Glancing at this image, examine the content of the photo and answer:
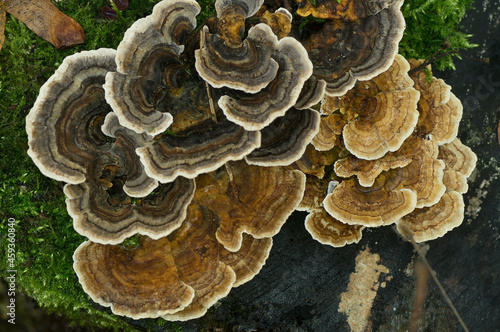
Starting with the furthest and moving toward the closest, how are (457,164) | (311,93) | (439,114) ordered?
(457,164)
(439,114)
(311,93)

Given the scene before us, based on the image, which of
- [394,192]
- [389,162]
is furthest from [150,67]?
[394,192]

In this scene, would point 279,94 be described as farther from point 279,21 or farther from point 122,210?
point 122,210

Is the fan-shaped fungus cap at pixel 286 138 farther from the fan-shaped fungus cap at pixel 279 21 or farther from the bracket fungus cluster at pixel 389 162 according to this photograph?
the fan-shaped fungus cap at pixel 279 21

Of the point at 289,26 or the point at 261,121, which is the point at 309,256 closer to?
the point at 261,121

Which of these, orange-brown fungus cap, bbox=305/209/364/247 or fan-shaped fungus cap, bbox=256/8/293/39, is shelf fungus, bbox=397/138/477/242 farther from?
fan-shaped fungus cap, bbox=256/8/293/39

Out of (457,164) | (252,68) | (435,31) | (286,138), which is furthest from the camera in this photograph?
(435,31)

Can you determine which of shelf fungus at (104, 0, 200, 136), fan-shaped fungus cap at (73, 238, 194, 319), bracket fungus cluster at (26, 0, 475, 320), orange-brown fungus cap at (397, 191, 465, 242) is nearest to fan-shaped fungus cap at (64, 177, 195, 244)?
bracket fungus cluster at (26, 0, 475, 320)

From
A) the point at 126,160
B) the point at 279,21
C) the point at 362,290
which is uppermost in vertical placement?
the point at 279,21

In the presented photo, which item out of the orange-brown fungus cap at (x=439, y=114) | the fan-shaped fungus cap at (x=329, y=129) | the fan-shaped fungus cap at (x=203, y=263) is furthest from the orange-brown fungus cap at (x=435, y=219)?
the fan-shaped fungus cap at (x=203, y=263)
